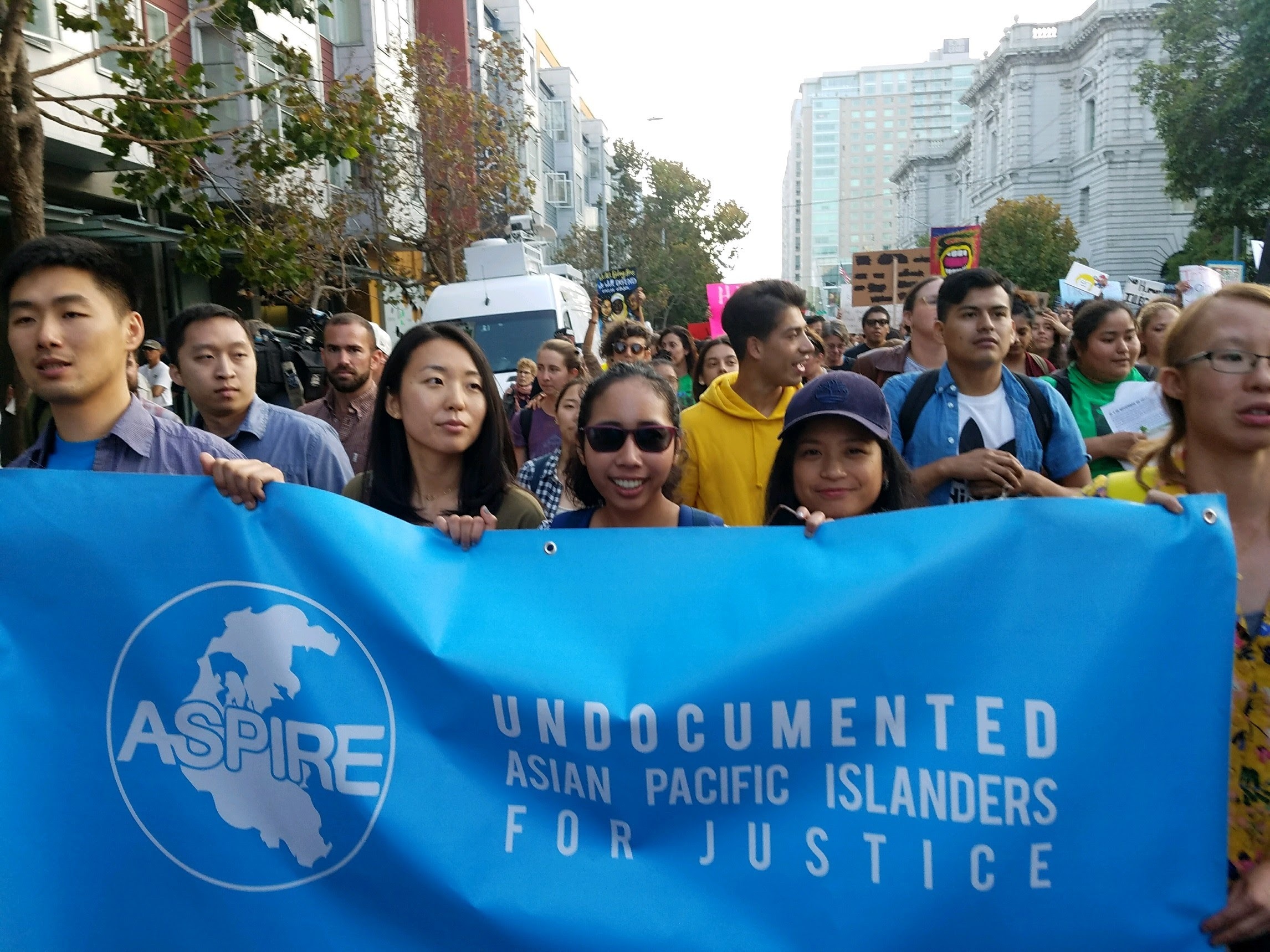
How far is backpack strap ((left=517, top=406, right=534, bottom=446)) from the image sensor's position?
6598 mm

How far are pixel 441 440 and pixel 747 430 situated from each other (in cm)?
136

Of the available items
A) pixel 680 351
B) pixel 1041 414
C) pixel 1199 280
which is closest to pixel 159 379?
pixel 680 351

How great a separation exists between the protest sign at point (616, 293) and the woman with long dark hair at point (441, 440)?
18907mm

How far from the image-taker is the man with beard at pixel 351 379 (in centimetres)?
546

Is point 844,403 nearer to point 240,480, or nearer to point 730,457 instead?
point 730,457

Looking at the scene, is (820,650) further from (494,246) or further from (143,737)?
(494,246)

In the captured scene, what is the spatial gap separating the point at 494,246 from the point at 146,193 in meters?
9.83

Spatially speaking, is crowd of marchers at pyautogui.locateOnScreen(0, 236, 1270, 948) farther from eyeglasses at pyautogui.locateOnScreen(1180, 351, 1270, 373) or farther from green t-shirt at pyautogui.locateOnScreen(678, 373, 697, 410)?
green t-shirt at pyautogui.locateOnScreen(678, 373, 697, 410)

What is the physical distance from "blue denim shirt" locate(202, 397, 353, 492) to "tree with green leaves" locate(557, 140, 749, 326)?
42814 mm

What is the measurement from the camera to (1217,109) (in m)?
32.0

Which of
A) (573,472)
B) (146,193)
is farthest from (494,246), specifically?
(573,472)

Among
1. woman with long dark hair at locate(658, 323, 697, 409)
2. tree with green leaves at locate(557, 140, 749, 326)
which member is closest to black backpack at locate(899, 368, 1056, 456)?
woman with long dark hair at locate(658, 323, 697, 409)

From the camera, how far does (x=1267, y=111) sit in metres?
30.9

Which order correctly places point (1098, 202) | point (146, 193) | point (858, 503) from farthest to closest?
point (1098, 202) → point (146, 193) → point (858, 503)
